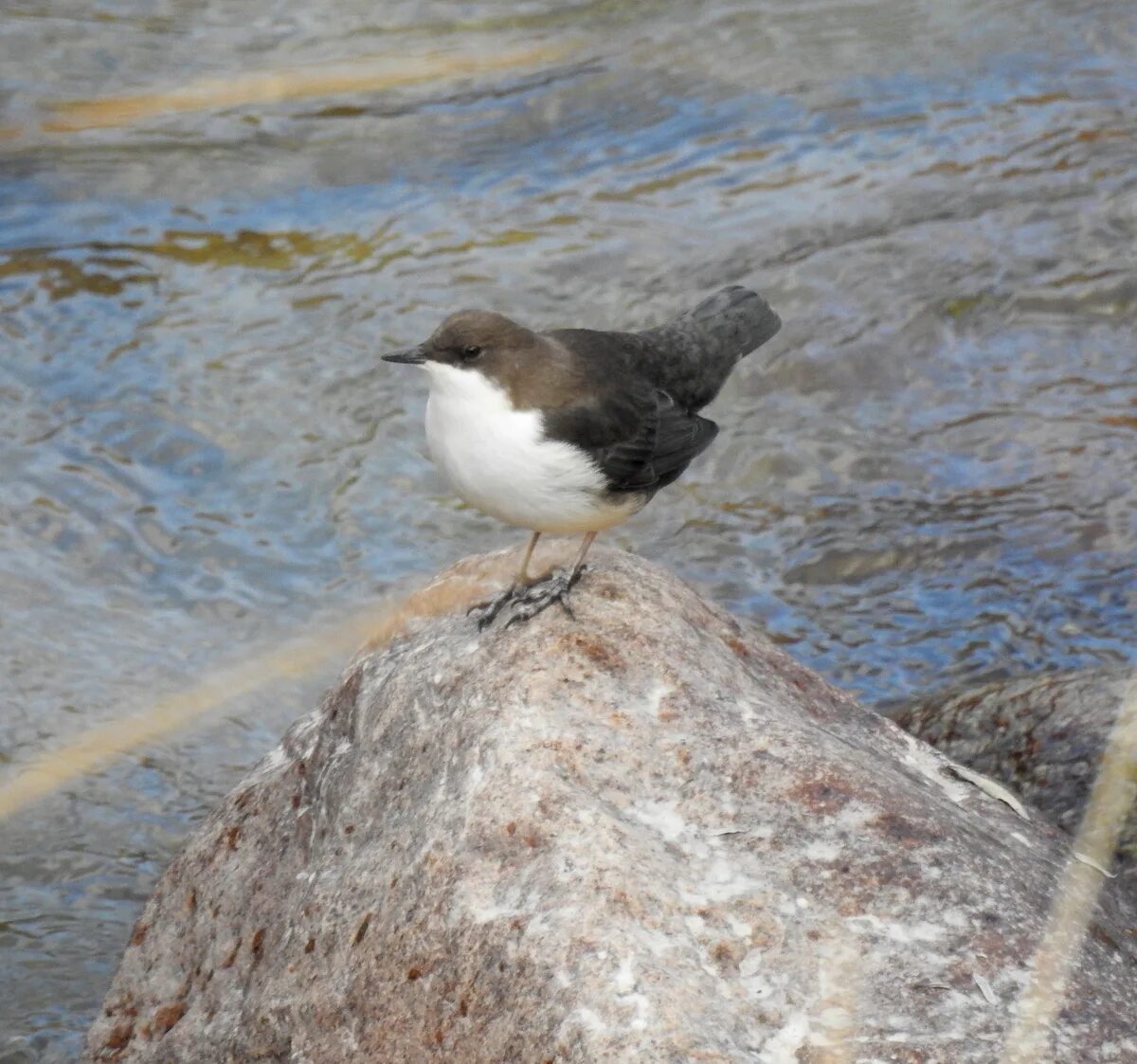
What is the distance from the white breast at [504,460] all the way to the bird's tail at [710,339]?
788mm

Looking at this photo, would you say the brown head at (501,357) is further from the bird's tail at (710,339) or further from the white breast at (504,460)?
the bird's tail at (710,339)

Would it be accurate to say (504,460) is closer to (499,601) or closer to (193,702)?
(499,601)

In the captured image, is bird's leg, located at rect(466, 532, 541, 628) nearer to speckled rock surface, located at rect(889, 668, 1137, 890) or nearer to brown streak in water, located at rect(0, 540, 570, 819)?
brown streak in water, located at rect(0, 540, 570, 819)

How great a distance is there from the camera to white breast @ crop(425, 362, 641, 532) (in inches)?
143

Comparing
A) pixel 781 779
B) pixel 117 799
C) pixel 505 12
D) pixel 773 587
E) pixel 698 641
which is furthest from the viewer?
pixel 505 12

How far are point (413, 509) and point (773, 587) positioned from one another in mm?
1515

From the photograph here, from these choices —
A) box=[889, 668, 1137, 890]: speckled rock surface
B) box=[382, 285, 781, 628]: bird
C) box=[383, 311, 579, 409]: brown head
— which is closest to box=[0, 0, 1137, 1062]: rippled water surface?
box=[889, 668, 1137, 890]: speckled rock surface

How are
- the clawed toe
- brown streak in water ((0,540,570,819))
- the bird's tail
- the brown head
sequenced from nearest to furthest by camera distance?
the clawed toe
the brown head
the bird's tail
brown streak in water ((0,540,570,819))

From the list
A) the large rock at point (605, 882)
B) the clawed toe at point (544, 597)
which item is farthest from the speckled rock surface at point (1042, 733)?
the clawed toe at point (544, 597)

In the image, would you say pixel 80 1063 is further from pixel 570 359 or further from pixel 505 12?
pixel 505 12

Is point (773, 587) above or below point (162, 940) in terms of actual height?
below

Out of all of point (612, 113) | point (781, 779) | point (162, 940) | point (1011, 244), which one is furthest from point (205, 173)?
point (781, 779)

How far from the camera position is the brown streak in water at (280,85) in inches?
340

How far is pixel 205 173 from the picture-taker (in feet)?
27.6
